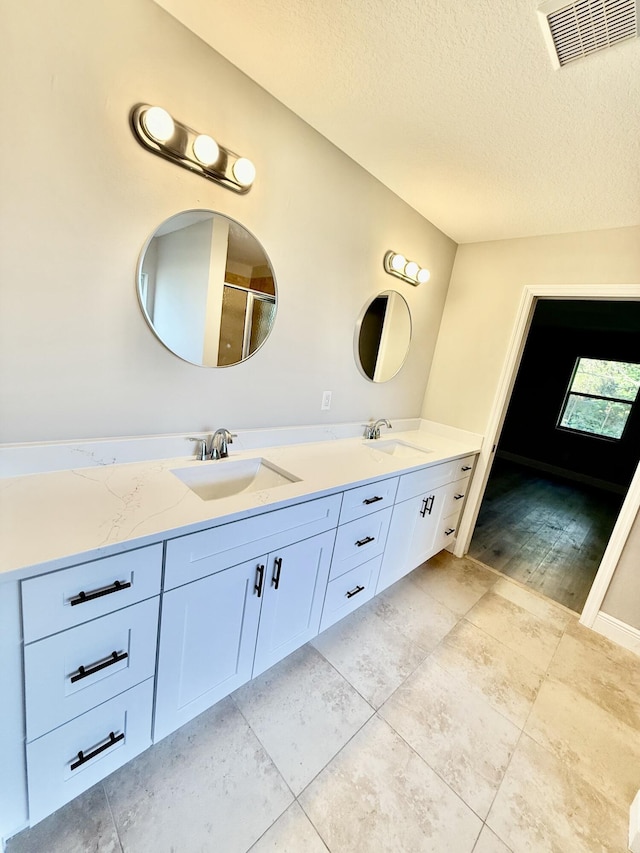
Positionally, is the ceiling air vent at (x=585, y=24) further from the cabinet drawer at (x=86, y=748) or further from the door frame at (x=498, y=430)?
the cabinet drawer at (x=86, y=748)

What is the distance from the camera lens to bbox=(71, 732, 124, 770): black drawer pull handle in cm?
92

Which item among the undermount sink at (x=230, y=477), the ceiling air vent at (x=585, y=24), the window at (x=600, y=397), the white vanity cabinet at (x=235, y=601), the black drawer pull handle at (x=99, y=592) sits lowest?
the white vanity cabinet at (x=235, y=601)

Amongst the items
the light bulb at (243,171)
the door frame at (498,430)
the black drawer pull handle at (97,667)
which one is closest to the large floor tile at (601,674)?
the door frame at (498,430)

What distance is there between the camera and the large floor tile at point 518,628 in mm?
1864

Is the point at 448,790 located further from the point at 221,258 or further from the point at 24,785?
the point at 221,258

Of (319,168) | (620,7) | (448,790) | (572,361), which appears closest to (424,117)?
(319,168)

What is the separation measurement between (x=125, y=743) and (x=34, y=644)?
520 mm

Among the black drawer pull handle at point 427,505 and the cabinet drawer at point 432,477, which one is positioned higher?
the cabinet drawer at point 432,477

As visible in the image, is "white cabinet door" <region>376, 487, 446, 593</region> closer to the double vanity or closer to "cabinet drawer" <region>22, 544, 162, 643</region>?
the double vanity

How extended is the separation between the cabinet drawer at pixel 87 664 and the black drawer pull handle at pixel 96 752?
0.48 feet

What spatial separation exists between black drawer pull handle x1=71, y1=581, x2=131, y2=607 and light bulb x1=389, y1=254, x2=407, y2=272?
2.07 metres

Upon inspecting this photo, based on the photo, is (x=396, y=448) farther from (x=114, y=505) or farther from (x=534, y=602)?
(x=114, y=505)

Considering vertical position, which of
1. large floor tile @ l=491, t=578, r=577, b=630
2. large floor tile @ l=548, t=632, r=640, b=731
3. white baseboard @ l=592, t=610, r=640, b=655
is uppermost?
white baseboard @ l=592, t=610, r=640, b=655

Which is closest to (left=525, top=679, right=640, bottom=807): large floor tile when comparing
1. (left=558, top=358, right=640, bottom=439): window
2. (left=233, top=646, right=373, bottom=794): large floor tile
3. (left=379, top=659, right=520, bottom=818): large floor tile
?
(left=379, top=659, right=520, bottom=818): large floor tile
